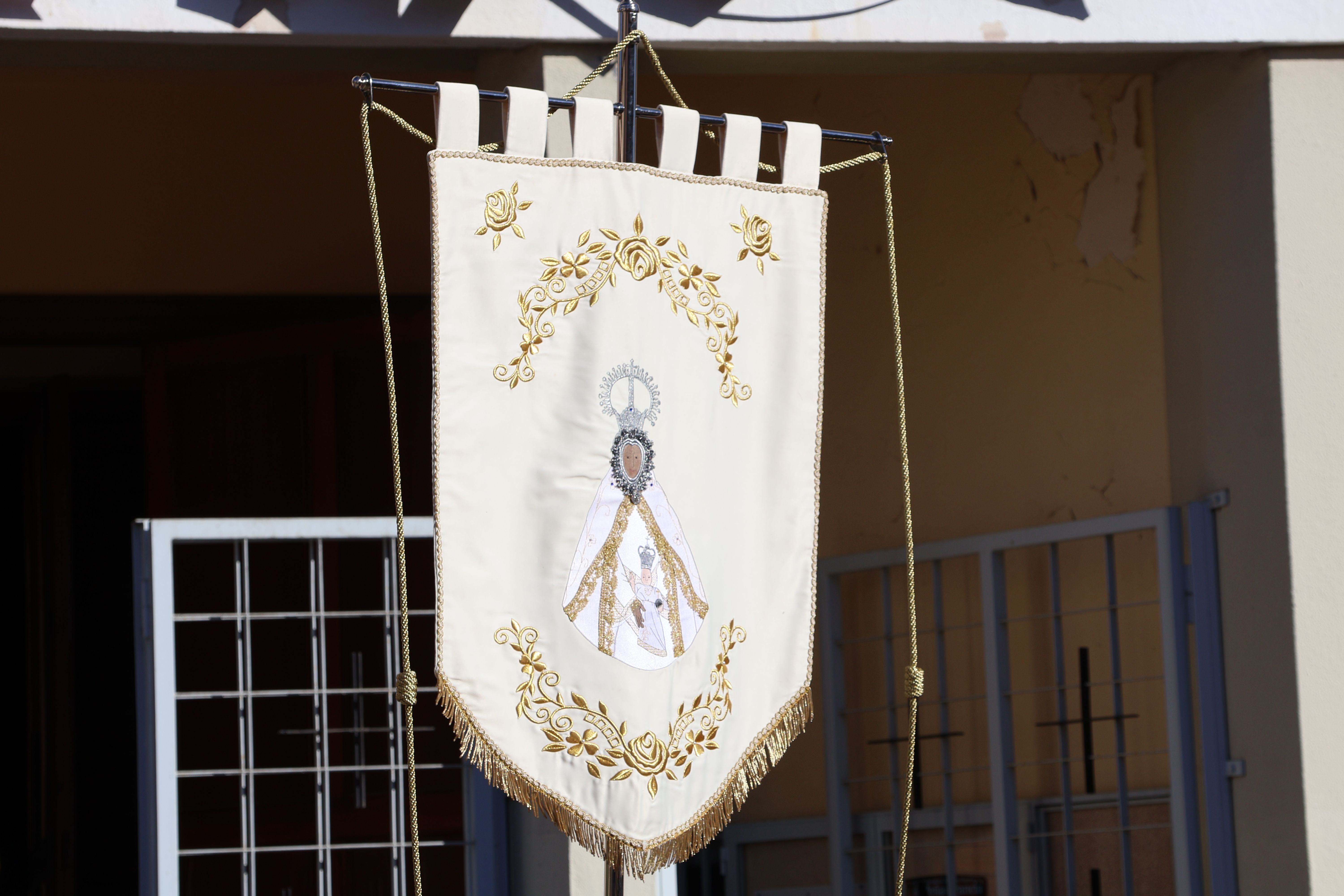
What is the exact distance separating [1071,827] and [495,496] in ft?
→ 6.68

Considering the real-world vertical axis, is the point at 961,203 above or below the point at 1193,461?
above

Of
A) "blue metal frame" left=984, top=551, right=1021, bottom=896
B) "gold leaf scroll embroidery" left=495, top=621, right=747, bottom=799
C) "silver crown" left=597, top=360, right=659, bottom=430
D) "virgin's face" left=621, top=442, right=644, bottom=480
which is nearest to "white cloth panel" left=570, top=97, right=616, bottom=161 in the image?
"silver crown" left=597, top=360, right=659, bottom=430

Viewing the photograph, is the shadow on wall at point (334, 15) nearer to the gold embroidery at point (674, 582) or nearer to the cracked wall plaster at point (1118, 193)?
the gold embroidery at point (674, 582)

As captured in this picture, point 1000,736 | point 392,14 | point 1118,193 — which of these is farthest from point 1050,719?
point 392,14

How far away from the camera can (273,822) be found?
14.9 ft

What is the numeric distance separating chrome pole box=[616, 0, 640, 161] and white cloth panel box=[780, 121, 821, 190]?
A: 296 mm

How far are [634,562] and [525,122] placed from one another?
30.9 inches

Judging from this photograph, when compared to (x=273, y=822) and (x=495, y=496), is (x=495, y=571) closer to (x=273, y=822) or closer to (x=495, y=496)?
(x=495, y=496)

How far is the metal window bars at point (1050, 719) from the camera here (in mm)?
3527

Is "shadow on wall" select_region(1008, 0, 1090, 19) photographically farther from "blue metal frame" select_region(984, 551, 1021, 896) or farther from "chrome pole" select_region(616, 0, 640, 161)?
"blue metal frame" select_region(984, 551, 1021, 896)

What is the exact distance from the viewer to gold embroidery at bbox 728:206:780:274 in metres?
2.86

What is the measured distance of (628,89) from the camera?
279 cm

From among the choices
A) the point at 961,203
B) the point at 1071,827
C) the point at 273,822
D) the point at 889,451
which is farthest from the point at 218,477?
the point at 1071,827

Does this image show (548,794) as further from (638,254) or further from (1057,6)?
(1057,6)
